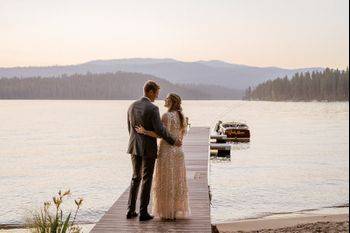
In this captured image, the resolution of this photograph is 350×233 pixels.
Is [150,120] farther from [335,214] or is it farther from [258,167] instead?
[258,167]

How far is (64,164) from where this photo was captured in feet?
160

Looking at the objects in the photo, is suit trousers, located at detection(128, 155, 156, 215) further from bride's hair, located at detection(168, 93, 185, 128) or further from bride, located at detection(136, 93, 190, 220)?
bride's hair, located at detection(168, 93, 185, 128)

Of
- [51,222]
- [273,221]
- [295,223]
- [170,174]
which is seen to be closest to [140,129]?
[170,174]

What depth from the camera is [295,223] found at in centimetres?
2033

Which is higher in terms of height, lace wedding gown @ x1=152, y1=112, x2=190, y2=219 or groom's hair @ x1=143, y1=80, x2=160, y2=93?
groom's hair @ x1=143, y1=80, x2=160, y2=93

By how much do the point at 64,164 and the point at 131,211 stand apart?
38377 mm

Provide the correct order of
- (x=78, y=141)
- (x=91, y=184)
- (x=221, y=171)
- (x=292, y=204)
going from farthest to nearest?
(x=78, y=141) → (x=221, y=171) → (x=91, y=184) → (x=292, y=204)

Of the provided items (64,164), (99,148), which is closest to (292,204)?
(64,164)

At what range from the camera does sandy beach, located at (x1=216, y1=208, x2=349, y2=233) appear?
674 inches

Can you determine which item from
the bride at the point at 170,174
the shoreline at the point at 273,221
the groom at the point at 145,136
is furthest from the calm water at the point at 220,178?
the groom at the point at 145,136

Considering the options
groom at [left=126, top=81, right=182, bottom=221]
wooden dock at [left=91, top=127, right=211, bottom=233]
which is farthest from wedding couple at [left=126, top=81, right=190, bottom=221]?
wooden dock at [left=91, top=127, right=211, bottom=233]

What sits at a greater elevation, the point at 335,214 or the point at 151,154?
the point at 151,154

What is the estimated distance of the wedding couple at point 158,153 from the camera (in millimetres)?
10547

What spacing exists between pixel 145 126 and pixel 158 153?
835 mm
